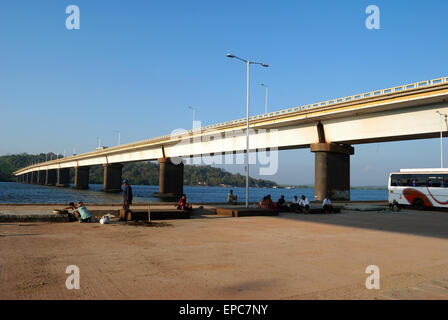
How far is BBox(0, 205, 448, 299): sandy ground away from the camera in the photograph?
19.1 ft

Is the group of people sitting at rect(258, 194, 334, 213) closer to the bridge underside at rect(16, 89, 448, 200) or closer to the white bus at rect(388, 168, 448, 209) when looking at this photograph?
the white bus at rect(388, 168, 448, 209)

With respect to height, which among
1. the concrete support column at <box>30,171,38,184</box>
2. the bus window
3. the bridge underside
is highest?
the bridge underside

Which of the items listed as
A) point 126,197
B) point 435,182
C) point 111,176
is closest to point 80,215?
point 126,197

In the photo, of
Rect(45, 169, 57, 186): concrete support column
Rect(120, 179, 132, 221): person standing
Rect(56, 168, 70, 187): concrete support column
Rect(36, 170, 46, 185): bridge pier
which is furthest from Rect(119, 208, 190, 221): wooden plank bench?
Rect(36, 170, 46, 185): bridge pier

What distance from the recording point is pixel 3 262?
7.63 meters

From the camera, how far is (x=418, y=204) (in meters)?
29.9

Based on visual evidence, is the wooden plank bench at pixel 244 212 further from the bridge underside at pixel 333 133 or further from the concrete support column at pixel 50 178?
the concrete support column at pixel 50 178

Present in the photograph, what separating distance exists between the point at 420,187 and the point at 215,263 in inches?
1065

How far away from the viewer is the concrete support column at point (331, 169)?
37.9m

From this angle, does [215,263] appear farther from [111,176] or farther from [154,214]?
[111,176]
